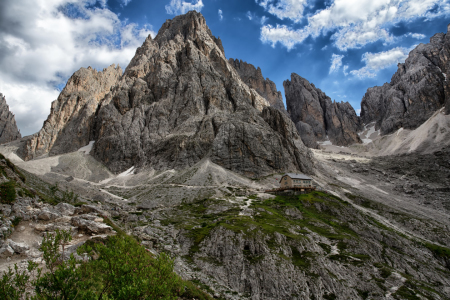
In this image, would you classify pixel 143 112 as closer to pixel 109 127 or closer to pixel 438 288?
pixel 109 127

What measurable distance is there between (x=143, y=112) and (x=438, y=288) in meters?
176

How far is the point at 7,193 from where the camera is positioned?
27469 mm

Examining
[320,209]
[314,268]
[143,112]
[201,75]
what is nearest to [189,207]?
[320,209]

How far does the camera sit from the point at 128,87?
637 feet

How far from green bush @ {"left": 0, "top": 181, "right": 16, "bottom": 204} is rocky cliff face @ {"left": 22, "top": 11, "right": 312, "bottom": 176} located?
11176cm

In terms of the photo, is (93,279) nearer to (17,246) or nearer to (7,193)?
(17,246)

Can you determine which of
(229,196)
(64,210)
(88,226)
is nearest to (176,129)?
(229,196)

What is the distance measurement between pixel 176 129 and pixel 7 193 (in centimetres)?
14301

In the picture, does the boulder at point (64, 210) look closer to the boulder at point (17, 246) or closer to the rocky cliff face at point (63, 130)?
the boulder at point (17, 246)

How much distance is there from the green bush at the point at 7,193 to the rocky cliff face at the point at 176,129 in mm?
111755

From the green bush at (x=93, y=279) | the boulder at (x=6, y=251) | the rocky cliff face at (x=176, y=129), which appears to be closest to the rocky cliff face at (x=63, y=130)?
the rocky cliff face at (x=176, y=129)

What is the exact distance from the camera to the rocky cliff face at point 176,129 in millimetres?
143875

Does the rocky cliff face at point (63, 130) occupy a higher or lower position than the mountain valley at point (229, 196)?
higher

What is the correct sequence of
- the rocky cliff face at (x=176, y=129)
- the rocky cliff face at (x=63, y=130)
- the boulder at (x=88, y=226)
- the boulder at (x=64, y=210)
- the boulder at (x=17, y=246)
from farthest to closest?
the rocky cliff face at (x=63, y=130) < the rocky cliff face at (x=176, y=129) < the boulder at (x=64, y=210) < the boulder at (x=88, y=226) < the boulder at (x=17, y=246)
